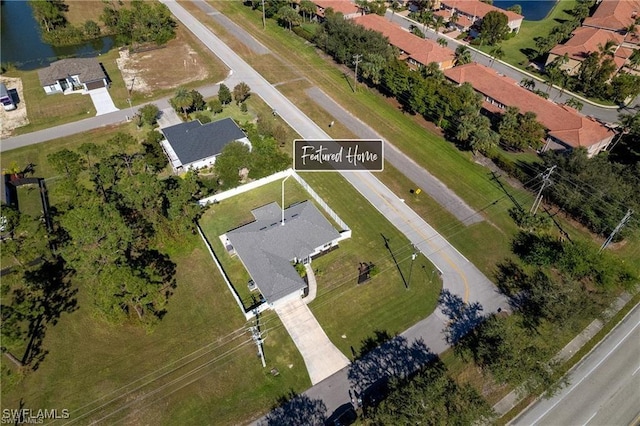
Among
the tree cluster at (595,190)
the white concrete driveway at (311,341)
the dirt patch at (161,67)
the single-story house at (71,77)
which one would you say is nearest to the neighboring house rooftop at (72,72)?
the single-story house at (71,77)

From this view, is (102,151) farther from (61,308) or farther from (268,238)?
(268,238)

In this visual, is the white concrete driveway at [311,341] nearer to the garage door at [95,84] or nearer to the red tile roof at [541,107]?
the red tile roof at [541,107]

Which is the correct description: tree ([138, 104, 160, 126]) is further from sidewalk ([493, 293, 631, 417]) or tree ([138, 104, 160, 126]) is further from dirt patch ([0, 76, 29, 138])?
sidewalk ([493, 293, 631, 417])

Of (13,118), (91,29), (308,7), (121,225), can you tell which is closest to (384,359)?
(121,225)

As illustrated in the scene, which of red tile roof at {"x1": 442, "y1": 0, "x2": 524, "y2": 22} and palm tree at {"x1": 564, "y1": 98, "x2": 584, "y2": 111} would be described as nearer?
palm tree at {"x1": 564, "y1": 98, "x2": 584, "y2": 111}

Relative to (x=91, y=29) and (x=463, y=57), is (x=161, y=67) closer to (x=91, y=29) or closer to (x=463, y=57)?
(x=91, y=29)

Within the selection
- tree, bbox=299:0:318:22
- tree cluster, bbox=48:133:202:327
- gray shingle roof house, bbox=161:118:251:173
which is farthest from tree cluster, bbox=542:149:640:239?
tree, bbox=299:0:318:22

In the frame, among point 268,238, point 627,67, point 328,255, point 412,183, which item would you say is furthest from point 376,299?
point 627,67
